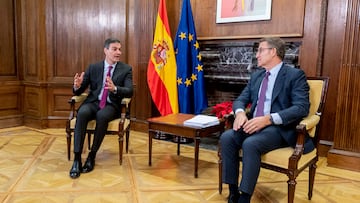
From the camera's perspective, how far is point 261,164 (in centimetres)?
209

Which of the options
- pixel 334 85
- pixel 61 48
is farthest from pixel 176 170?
pixel 61 48

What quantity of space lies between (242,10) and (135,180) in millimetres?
2311

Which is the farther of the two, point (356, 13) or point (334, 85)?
point (334, 85)

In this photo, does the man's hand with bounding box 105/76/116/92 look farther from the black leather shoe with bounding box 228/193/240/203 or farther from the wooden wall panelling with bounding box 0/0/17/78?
the wooden wall panelling with bounding box 0/0/17/78

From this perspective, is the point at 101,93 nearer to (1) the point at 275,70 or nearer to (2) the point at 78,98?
(2) the point at 78,98

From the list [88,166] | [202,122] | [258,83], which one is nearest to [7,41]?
[88,166]

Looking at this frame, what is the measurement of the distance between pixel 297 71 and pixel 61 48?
348 centimetres

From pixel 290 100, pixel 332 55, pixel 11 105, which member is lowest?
pixel 11 105

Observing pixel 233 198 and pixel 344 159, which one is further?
pixel 344 159

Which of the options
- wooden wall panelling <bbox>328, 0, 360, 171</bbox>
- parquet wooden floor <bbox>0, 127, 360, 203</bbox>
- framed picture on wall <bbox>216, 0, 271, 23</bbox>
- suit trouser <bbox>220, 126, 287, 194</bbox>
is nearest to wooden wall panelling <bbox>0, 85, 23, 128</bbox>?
parquet wooden floor <bbox>0, 127, 360, 203</bbox>

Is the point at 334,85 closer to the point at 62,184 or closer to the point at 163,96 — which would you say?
the point at 163,96

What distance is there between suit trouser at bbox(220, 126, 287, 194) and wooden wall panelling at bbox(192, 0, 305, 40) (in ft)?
5.74

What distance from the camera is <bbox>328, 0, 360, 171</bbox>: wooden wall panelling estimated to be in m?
2.88

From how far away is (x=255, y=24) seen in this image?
3729mm
